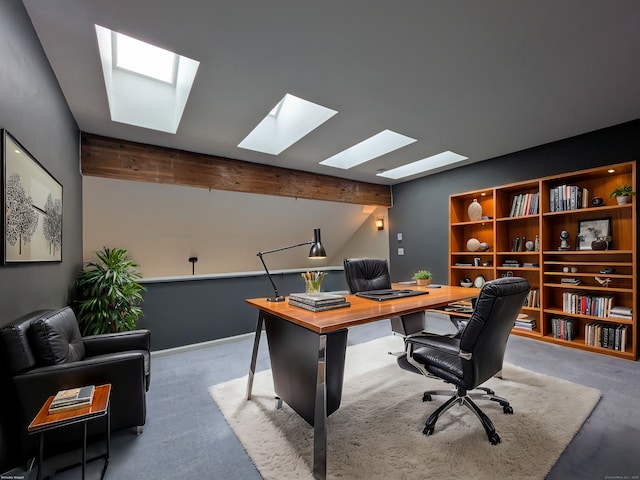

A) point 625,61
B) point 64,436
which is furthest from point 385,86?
point 64,436

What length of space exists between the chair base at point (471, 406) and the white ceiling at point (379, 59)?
2.23 meters

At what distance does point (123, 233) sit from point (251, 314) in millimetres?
2092

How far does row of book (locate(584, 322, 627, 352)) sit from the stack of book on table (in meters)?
4.54

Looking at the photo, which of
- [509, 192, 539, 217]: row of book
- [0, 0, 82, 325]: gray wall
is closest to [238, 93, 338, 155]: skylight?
[0, 0, 82, 325]: gray wall

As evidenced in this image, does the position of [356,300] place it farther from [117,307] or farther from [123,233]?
[123,233]

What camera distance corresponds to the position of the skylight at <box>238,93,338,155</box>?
302 centimetres

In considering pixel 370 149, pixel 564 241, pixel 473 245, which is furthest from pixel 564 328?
pixel 370 149

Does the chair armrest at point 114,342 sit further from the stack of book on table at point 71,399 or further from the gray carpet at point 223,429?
the stack of book on table at point 71,399

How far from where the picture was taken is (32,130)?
1.76 meters

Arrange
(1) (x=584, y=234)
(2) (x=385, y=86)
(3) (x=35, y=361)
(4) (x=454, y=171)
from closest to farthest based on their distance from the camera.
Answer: (3) (x=35, y=361), (2) (x=385, y=86), (1) (x=584, y=234), (4) (x=454, y=171)

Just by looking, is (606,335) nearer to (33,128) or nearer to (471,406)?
(471,406)

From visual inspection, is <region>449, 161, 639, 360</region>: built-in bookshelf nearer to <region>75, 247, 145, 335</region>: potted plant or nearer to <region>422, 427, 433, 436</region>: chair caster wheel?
<region>422, 427, 433, 436</region>: chair caster wheel

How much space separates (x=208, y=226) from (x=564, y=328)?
16.2 feet

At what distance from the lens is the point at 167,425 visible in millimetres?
2039
